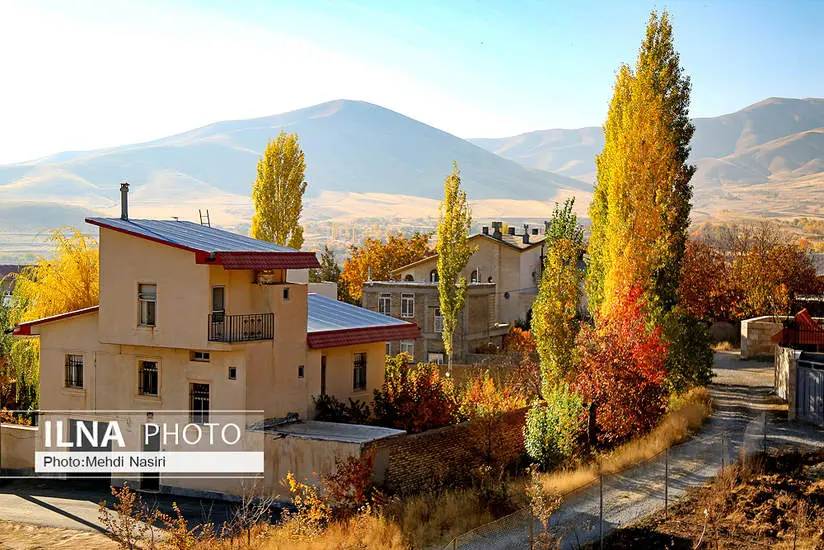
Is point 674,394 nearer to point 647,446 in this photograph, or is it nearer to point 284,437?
point 647,446

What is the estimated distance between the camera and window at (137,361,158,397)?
28806 mm

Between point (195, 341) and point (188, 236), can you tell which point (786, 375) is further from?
point (188, 236)

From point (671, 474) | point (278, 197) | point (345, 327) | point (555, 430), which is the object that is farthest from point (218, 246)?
point (278, 197)

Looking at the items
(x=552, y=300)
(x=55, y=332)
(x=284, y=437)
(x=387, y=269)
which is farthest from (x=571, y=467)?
(x=387, y=269)

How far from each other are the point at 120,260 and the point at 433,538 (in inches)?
546

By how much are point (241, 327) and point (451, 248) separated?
68.2 ft

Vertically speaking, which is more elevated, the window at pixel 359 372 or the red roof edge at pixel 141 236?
the red roof edge at pixel 141 236

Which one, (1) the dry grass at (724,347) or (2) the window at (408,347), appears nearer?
(1) the dry grass at (724,347)

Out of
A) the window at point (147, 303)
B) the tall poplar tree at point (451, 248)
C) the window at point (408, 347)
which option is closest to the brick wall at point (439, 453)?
the window at point (147, 303)

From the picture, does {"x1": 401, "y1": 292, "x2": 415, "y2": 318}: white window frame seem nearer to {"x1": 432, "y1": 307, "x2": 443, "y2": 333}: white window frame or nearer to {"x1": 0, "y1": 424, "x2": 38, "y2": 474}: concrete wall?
{"x1": 432, "y1": 307, "x2": 443, "y2": 333}: white window frame

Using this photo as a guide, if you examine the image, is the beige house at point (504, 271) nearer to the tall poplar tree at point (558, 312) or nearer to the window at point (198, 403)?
the tall poplar tree at point (558, 312)

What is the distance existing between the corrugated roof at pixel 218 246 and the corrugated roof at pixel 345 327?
7.77 feet

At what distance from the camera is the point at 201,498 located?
27.1 meters

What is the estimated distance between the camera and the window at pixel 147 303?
92.5 ft
